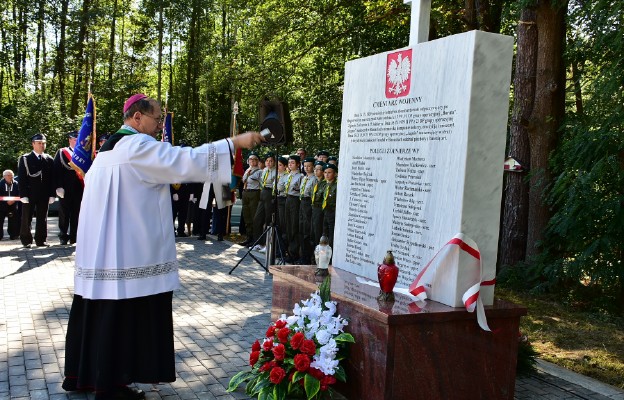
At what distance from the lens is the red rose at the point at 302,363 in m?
4.28

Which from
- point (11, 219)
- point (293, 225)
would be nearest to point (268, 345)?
point (293, 225)

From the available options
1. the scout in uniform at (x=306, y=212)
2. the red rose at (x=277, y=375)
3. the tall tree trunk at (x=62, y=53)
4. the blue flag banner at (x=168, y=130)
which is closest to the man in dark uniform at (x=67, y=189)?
the blue flag banner at (x=168, y=130)

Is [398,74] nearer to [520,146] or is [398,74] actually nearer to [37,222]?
[520,146]

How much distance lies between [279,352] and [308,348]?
226 mm

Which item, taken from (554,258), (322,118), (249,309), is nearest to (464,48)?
(249,309)

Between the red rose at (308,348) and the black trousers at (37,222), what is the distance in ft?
31.3

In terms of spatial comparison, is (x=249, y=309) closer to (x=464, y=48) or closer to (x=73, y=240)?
(x=464, y=48)

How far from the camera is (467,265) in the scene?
14.3 ft

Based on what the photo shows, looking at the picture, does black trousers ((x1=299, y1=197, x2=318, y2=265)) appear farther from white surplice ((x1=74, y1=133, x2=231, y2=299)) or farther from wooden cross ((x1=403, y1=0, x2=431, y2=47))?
white surplice ((x1=74, y1=133, x2=231, y2=299))

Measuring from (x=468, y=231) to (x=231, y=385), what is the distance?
210cm

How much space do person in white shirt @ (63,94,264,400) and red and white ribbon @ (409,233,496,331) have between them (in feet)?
5.06

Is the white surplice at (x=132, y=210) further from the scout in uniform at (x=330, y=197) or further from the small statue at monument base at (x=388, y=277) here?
the scout in uniform at (x=330, y=197)

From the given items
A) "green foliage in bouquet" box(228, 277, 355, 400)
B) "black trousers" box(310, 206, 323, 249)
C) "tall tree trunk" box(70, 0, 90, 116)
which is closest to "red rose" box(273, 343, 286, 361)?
"green foliage in bouquet" box(228, 277, 355, 400)

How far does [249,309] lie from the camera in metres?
7.66
